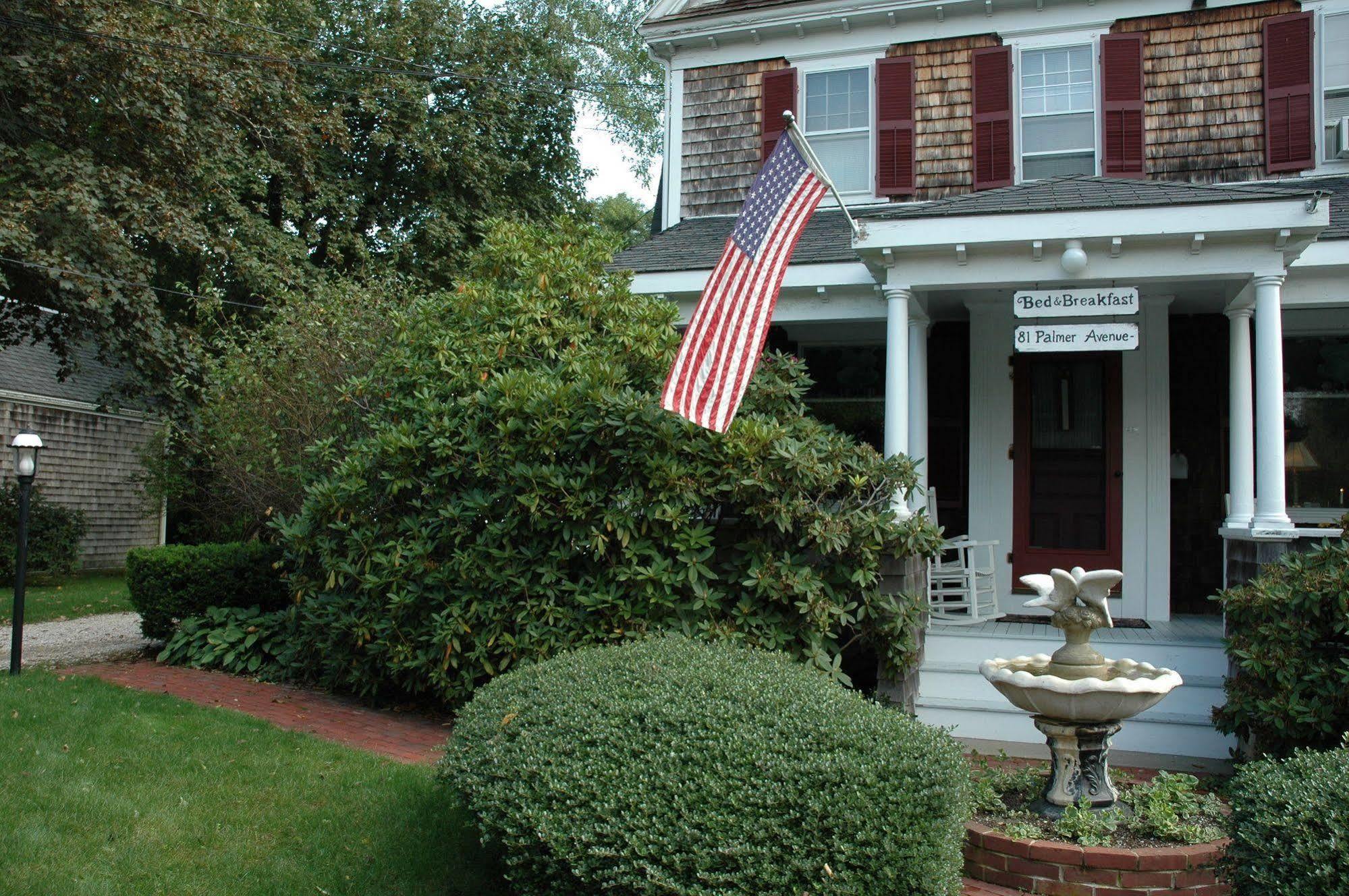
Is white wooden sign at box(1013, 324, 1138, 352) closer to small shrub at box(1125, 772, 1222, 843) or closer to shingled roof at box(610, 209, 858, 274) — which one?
shingled roof at box(610, 209, 858, 274)

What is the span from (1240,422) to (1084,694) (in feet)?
13.9

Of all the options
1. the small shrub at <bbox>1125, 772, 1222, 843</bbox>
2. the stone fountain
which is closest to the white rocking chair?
the stone fountain

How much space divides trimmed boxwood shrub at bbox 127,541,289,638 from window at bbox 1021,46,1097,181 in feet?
25.9

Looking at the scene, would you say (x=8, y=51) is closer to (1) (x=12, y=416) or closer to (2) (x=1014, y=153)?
(1) (x=12, y=416)

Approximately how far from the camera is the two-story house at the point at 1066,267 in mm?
7395

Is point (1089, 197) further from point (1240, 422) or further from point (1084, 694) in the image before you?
point (1084, 694)

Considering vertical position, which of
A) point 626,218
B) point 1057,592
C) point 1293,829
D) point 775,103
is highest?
point 626,218

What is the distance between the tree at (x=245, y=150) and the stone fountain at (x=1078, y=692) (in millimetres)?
11459

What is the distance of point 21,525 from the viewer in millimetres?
8289

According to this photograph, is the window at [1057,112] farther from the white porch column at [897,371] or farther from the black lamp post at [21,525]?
the black lamp post at [21,525]

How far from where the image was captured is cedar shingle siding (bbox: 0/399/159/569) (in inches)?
724

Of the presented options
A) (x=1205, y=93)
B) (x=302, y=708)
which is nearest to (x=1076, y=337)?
(x=1205, y=93)

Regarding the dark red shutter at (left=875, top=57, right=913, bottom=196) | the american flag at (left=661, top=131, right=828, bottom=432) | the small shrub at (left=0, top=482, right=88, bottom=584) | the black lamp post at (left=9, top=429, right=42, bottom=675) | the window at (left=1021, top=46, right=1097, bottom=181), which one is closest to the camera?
the american flag at (left=661, top=131, right=828, bottom=432)

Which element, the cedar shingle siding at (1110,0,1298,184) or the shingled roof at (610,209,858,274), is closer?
the shingled roof at (610,209,858,274)
